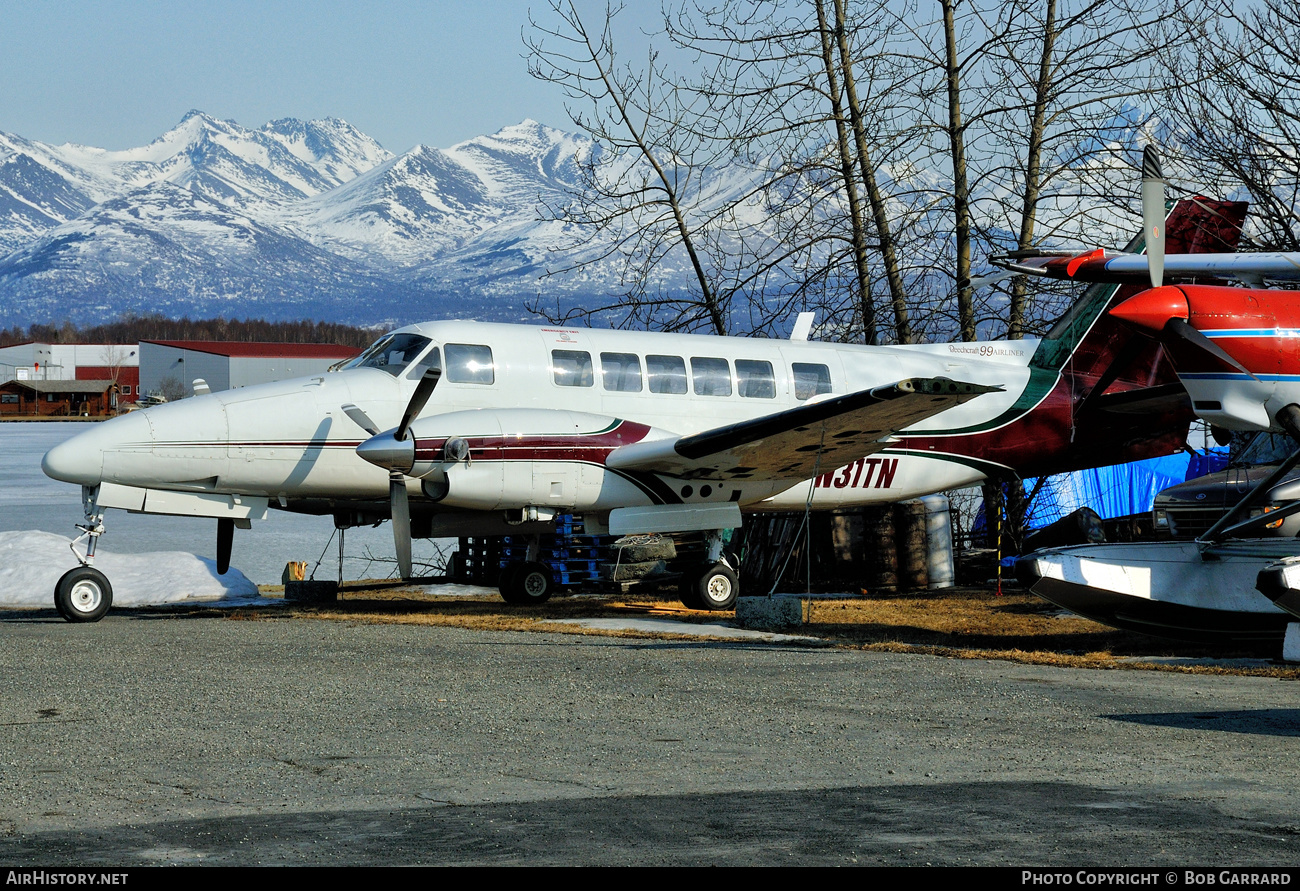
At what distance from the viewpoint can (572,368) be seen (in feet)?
49.3

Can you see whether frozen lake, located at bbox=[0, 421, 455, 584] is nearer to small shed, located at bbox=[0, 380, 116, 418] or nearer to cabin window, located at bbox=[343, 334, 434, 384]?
cabin window, located at bbox=[343, 334, 434, 384]

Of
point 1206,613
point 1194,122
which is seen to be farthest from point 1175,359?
point 1194,122

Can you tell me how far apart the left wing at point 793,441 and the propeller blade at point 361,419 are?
104 inches

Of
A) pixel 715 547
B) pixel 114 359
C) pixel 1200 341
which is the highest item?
pixel 114 359

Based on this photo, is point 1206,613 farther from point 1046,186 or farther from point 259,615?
point 1046,186

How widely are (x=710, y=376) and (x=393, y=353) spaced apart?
3845 mm

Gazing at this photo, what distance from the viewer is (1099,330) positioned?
17.1 m

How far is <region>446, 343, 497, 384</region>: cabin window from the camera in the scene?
1450cm

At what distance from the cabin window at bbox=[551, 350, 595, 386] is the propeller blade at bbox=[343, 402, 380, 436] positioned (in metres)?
2.18

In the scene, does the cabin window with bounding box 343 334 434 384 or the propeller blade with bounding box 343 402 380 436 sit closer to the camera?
the propeller blade with bounding box 343 402 380 436

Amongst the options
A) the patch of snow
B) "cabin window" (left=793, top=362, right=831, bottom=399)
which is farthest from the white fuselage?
the patch of snow

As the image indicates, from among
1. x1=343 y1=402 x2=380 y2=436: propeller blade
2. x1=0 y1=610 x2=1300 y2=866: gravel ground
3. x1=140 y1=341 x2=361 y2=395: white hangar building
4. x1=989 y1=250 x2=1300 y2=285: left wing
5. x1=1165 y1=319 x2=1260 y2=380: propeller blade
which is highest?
x1=140 y1=341 x2=361 y2=395: white hangar building

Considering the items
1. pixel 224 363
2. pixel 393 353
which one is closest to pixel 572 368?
pixel 393 353

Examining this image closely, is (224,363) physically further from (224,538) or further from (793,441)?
(793,441)
